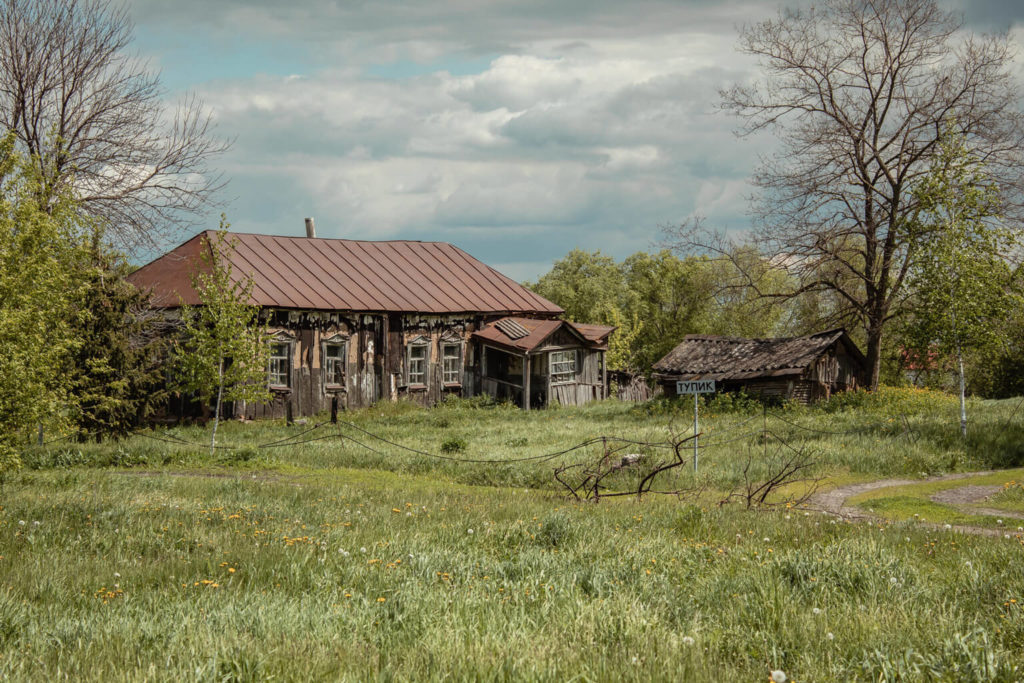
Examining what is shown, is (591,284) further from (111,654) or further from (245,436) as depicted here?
(111,654)

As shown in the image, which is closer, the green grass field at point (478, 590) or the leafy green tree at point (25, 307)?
the green grass field at point (478, 590)

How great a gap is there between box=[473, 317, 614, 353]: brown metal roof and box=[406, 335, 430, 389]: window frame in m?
2.44

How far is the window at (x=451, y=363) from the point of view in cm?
3691

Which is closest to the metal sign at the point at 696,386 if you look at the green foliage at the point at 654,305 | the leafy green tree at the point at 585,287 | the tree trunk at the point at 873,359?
the tree trunk at the point at 873,359

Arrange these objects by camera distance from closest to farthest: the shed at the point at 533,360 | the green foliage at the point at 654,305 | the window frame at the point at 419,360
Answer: the window frame at the point at 419,360 → the shed at the point at 533,360 → the green foliage at the point at 654,305

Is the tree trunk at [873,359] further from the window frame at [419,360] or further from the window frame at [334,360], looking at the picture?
the window frame at [334,360]

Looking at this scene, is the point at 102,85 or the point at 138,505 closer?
the point at 138,505

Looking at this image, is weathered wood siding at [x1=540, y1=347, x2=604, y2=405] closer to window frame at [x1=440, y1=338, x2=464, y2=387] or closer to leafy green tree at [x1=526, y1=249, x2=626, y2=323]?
window frame at [x1=440, y1=338, x2=464, y2=387]

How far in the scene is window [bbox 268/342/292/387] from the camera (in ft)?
105

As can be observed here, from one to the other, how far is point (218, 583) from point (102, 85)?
88.7 feet

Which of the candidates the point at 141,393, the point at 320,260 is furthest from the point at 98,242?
the point at 320,260

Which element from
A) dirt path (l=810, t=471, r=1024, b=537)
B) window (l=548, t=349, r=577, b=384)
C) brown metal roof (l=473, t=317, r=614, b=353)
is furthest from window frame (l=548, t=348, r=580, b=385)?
dirt path (l=810, t=471, r=1024, b=537)

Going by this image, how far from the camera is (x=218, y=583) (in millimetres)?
6961

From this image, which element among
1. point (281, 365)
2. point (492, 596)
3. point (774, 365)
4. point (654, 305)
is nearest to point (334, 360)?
point (281, 365)
